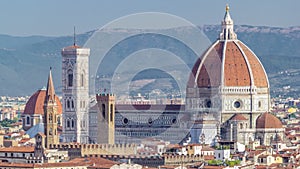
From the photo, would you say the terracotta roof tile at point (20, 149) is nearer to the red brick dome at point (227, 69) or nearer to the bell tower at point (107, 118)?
the bell tower at point (107, 118)

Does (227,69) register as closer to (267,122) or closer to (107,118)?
(267,122)

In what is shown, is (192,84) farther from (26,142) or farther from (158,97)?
(158,97)

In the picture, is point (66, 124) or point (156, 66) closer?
point (66, 124)

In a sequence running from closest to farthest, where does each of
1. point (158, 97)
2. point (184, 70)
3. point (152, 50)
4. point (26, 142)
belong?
point (26, 142) → point (184, 70) → point (152, 50) → point (158, 97)

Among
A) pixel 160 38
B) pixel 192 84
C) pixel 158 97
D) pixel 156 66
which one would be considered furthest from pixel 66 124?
pixel 158 97

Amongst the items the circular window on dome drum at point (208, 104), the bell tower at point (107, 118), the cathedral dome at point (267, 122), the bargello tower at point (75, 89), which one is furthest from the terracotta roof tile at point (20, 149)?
the circular window on dome drum at point (208, 104)

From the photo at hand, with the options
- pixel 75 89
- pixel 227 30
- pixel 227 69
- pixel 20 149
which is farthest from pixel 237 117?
pixel 20 149

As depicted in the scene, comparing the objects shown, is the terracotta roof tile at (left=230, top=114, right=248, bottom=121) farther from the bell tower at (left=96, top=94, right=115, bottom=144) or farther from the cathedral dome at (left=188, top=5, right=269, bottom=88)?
the bell tower at (left=96, top=94, right=115, bottom=144)
